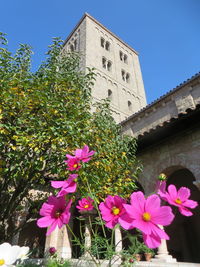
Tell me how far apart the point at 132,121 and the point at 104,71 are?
11502 mm

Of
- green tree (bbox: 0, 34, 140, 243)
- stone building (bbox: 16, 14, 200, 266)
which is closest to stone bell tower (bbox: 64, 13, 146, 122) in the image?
stone building (bbox: 16, 14, 200, 266)

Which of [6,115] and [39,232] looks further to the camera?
[39,232]

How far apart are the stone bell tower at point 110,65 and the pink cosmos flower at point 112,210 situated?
18.8 metres

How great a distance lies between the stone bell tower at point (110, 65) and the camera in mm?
21359

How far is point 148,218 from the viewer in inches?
34.5

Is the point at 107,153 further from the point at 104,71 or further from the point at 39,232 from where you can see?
the point at 104,71

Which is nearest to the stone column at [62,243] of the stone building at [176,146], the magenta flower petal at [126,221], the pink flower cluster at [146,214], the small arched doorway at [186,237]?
the stone building at [176,146]

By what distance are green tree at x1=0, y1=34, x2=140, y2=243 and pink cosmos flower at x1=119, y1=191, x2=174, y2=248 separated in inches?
124

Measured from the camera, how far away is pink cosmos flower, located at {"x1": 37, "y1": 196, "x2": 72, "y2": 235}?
103 centimetres

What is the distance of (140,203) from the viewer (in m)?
0.94

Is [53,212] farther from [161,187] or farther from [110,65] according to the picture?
[110,65]

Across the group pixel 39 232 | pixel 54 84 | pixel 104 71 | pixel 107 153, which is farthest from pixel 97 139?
pixel 104 71

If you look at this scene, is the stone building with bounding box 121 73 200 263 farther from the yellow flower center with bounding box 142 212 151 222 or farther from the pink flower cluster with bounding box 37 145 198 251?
the yellow flower center with bounding box 142 212 151 222

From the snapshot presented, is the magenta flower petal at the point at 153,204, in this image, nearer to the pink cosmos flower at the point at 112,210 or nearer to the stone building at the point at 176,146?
the pink cosmos flower at the point at 112,210
